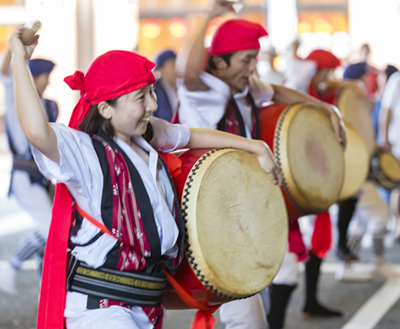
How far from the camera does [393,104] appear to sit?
4.88 meters

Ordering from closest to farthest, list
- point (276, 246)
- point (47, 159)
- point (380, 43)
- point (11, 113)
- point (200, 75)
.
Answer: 1. point (47, 159)
2. point (276, 246)
3. point (200, 75)
4. point (11, 113)
5. point (380, 43)

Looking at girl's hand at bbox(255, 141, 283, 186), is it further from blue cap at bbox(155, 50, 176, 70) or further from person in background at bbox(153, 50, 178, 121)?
blue cap at bbox(155, 50, 176, 70)

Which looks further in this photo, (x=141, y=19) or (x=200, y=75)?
(x=141, y=19)

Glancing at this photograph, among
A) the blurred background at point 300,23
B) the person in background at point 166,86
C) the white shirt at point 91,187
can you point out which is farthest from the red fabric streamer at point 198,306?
the blurred background at point 300,23

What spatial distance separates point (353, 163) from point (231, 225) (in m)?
1.77

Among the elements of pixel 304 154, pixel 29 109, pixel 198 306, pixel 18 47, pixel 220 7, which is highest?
pixel 220 7

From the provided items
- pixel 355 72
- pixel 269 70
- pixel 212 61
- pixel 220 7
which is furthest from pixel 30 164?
pixel 355 72

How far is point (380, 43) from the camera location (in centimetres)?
1287

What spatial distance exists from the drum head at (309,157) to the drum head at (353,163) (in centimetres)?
71

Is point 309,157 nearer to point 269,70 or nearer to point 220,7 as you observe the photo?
point 220,7

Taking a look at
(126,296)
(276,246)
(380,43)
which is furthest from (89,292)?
(380,43)

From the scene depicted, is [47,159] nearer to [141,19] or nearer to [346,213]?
[346,213]

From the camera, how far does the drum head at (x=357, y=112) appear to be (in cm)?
380

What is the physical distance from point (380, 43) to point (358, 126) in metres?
9.55
